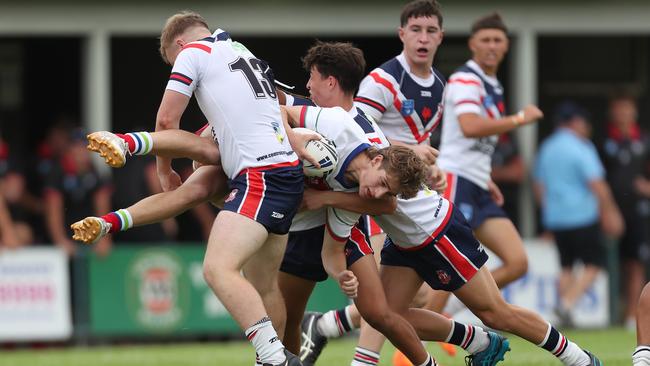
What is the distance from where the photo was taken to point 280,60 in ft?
62.4

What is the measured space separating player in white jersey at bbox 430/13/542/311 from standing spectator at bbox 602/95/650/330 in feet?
18.5

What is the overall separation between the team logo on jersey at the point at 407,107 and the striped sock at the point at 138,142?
2.30 metres

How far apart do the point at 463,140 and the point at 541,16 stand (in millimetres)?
6638

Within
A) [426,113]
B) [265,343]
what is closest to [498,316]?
[265,343]

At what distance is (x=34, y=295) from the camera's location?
1418 centimetres

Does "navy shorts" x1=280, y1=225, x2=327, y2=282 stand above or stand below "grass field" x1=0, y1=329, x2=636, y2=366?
above

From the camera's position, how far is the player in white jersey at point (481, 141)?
1005 cm

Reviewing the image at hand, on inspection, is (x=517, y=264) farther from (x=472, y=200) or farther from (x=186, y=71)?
(x=186, y=71)

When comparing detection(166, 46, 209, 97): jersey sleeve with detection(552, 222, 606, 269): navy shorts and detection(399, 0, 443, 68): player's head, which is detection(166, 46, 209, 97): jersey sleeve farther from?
detection(552, 222, 606, 269): navy shorts

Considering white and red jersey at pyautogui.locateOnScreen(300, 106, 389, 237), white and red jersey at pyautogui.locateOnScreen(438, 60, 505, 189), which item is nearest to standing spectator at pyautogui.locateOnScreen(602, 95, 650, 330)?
white and red jersey at pyautogui.locateOnScreen(438, 60, 505, 189)

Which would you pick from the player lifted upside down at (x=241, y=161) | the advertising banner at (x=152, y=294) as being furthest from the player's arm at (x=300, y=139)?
the advertising banner at (x=152, y=294)

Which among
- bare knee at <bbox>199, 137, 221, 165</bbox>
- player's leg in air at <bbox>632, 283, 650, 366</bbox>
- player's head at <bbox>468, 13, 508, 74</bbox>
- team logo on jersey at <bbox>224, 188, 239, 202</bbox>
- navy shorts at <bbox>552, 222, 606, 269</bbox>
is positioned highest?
player's head at <bbox>468, 13, 508, 74</bbox>

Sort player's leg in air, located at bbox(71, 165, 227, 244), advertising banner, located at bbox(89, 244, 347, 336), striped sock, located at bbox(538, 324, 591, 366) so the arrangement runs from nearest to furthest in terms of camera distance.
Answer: player's leg in air, located at bbox(71, 165, 227, 244) → striped sock, located at bbox(538, 324, 591, 366) → advertising banner, located at bbox(89, 244, 347, 336)

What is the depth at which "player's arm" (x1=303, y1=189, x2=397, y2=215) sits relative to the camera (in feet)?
25.1
